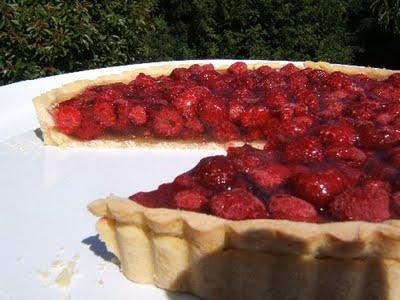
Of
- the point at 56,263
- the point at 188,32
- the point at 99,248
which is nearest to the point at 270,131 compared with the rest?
→ the point at 99,248

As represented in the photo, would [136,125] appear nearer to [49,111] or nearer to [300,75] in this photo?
[49,111]

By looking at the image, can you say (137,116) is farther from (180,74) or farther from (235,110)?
(180,74)

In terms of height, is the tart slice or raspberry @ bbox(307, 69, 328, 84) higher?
raspberry @ bbox(307, 69, 328, 84)

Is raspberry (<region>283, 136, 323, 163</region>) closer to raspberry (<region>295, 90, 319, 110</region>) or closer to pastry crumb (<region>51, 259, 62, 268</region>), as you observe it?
raspberry (<region>295, 90, 319, 110</region>)

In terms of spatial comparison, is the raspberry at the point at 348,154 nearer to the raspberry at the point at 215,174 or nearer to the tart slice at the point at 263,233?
the tart slice at the point at 263,233

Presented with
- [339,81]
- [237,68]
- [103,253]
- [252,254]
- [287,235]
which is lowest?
[103,253]

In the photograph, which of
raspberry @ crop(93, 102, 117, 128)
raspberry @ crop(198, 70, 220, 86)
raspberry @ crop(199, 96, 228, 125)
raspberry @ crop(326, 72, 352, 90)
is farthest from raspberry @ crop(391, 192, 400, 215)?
raspberry @ crop(198, 70, 220, 86)
